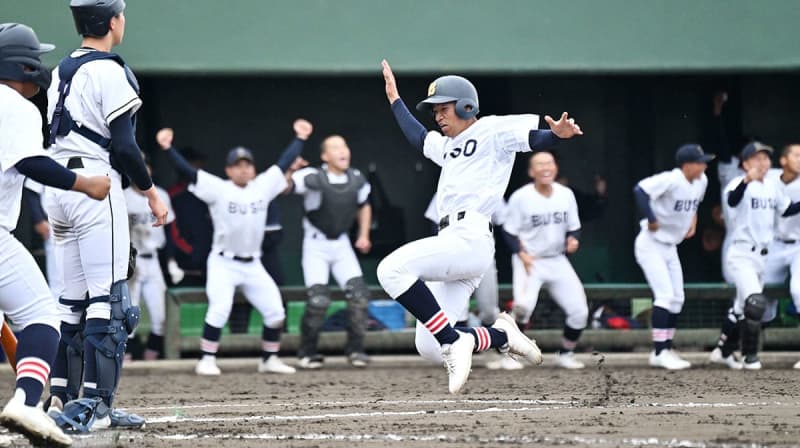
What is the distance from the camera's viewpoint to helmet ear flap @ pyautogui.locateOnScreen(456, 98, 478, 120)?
780cm

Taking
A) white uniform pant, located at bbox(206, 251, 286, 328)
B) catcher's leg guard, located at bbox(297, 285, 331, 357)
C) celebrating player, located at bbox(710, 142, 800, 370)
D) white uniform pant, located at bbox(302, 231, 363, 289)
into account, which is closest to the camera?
celebrating player, located at bbox(710, 142, 800, 370)

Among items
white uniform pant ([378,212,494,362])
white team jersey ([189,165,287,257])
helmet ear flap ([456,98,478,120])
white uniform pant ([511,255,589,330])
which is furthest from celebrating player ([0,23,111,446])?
white uniform pant ([511,255,589,330])

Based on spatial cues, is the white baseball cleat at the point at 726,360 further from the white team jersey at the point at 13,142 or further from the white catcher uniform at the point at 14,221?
the white team jersey at the point at 13,142

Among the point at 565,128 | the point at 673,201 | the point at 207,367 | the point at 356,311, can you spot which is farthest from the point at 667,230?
the point at 565,128

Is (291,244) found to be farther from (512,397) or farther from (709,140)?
(512,397)

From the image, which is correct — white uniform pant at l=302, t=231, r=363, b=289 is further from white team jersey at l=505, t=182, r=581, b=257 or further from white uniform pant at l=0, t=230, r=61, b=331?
white uniform pant at l=0, t=230, r=61, b=331

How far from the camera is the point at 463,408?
7.91 metres

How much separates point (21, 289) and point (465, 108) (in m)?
2.91

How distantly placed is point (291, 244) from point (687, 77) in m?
4.26

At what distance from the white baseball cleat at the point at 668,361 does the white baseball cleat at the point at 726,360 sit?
233 millimetres

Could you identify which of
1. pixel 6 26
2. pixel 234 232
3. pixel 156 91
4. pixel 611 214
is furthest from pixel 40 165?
pixel 611 214

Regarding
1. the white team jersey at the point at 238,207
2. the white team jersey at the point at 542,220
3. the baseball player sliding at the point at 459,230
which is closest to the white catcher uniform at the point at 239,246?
the white team jersey at the point at 238,207

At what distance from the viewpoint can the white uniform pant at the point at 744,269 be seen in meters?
11.5

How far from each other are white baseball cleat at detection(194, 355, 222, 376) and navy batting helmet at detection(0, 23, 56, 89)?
5.57m
